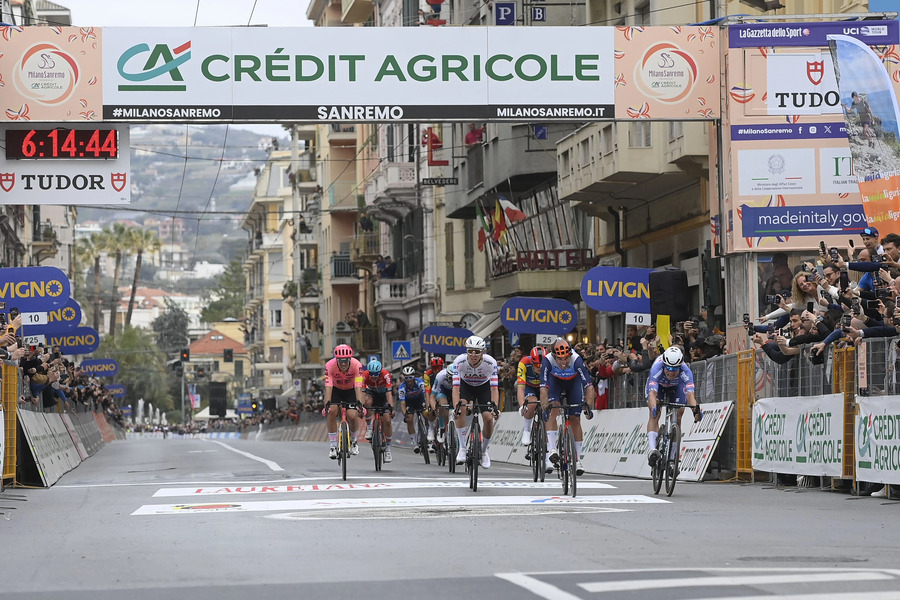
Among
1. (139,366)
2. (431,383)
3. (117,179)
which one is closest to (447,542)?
(117,179)

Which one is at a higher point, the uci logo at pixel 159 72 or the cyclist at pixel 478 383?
the uci logo at pixel 159 72

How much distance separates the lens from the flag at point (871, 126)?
59.6ft

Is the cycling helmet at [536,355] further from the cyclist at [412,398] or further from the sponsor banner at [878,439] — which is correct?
the cyclist at [412,398]

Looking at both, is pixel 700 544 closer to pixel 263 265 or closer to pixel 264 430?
pixel 264 430

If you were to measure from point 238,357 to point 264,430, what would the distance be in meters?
101

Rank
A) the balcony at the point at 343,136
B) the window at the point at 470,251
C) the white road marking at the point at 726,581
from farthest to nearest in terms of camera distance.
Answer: the balcony at the point at 343,136
the window at the point at 470,251
the white road marking at the point at 726,581

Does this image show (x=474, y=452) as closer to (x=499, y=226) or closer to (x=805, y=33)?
(x=805, y=33)

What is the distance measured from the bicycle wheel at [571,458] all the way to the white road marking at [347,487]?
1442mm

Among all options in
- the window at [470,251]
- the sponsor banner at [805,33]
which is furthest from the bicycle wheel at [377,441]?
the window at [470,251]

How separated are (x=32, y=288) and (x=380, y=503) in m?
13.4

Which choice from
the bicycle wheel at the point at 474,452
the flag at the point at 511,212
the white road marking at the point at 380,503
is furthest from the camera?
the flag at the point at 511,212

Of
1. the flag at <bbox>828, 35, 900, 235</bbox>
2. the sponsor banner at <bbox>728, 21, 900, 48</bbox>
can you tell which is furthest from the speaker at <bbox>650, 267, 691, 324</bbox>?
the flag at <bbox>828, 35, 900, 235</bbox>

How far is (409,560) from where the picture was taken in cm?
1008

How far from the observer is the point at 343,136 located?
7725 centimetres
